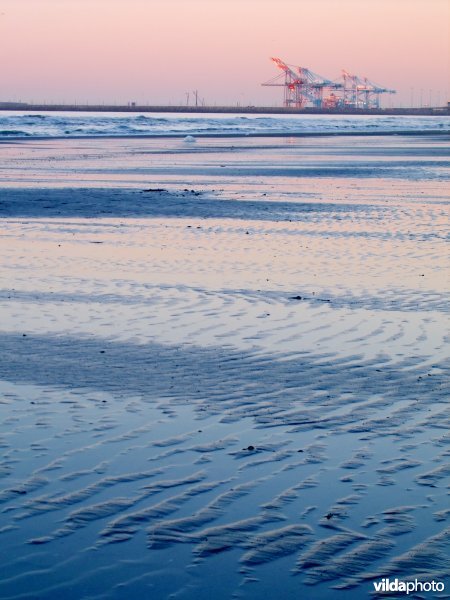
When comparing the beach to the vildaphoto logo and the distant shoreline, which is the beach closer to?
the vildaphoto logo

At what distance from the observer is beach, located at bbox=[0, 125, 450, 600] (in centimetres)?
429

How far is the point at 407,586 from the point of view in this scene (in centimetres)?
404

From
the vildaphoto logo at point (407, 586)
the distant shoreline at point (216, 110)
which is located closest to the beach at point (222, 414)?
the vildaphoto logo at point (407, 586)

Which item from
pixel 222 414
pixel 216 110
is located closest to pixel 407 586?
pixel 222 414

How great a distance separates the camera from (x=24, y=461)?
216 inches

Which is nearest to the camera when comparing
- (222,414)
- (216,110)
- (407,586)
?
(407,586)

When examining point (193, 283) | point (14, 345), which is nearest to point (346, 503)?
point (14, 345)

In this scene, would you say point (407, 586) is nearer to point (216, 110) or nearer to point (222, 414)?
point (222, 414)

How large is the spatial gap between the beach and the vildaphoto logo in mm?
36

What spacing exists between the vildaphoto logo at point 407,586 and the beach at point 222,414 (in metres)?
0.04

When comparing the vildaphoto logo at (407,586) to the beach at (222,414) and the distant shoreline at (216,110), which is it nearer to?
the beach at (222,414)

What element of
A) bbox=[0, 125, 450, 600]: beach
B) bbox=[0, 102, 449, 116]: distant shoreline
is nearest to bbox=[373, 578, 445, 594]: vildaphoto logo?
bbox=[0, 125, 450, 600]: beach

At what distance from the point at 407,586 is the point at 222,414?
2.52m

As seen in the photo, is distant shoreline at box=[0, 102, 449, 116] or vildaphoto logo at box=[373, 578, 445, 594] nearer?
vildaphoto logo at box=[373, 578, 445, 594]
